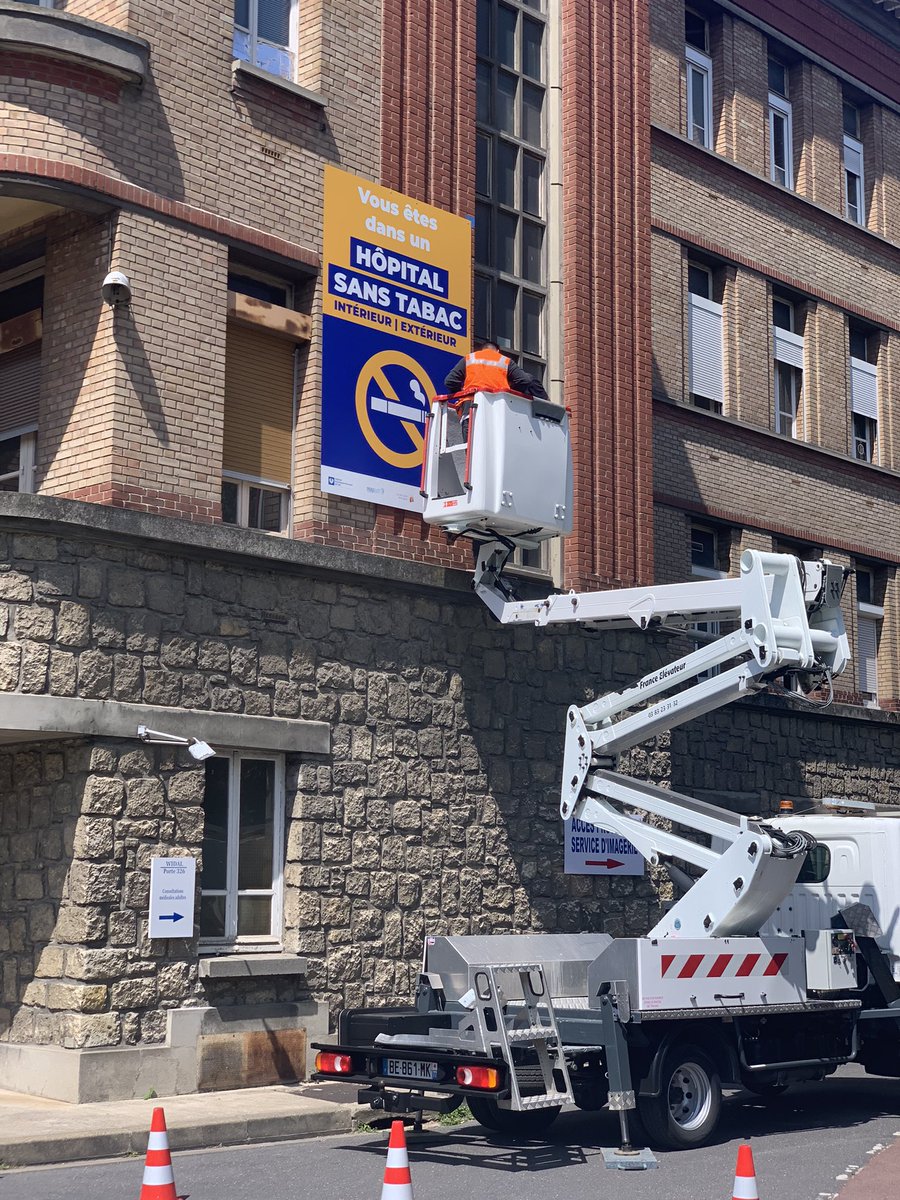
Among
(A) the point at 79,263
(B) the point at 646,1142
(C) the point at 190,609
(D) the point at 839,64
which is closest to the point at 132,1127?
(B) the point at 646,1142

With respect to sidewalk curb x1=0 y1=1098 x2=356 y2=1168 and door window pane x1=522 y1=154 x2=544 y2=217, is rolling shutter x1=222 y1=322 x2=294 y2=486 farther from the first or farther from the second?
sidewalk curb x1=0 y1=1098 x2=356 y2=1168

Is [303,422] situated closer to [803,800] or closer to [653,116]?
[653,116]

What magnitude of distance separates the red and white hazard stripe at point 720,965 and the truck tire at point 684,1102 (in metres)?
0.50

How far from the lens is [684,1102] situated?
37.4 feet

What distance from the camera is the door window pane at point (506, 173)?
711 inches

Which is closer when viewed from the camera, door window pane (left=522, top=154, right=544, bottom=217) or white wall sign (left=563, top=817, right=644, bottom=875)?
white wall sign (left=563, top=817, right=644, bottom=875)

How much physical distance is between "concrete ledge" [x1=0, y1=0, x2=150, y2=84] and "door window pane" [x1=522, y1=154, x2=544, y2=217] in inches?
229

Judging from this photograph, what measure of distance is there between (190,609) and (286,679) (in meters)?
1.21

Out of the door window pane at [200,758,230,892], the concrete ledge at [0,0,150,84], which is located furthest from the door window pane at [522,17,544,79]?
the door window pane at [200,758,230,892]

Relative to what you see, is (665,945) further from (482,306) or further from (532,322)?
(532,322)

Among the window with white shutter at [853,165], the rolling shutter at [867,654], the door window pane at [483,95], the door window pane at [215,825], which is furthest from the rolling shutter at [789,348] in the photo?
the door window pane at [215,825]

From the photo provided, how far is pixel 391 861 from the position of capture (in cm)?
1512

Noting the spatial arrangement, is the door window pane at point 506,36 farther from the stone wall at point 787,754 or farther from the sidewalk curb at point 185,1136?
the sidewalk curb at point 185,1136

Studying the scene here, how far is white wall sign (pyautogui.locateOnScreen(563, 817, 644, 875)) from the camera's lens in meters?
17.0
